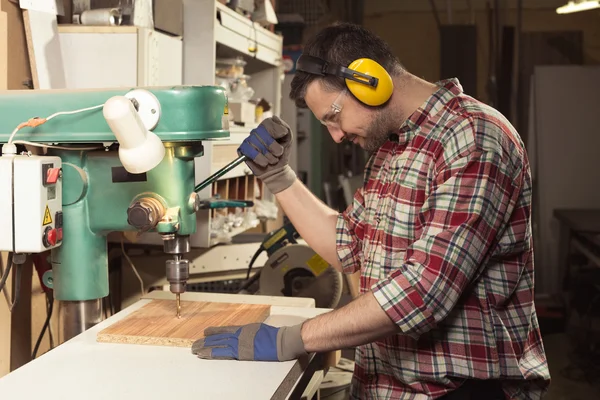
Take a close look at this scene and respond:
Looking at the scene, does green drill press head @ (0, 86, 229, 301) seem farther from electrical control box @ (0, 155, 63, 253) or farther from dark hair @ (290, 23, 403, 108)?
dark hair @ (290, 23, 403, 108)

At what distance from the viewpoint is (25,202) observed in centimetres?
135

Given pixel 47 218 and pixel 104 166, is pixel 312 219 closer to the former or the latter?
pixel 104 166

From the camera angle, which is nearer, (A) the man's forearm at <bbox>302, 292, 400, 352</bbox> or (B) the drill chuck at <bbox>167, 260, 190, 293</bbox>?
(A) the man's forearm at <bbox>302, 292, 400, 352</bbox>

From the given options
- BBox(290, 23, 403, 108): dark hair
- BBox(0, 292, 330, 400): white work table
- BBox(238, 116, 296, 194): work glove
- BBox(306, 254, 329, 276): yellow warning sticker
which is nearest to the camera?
BBox(0, 292, 330, 400): white work table

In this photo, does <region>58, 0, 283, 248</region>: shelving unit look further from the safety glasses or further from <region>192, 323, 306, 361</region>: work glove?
<region>192, 323, 306, 361</region>: work glove

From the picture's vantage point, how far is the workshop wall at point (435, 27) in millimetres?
4598

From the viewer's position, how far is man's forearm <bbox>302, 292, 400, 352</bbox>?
1409mm

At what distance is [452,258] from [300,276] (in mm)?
1241

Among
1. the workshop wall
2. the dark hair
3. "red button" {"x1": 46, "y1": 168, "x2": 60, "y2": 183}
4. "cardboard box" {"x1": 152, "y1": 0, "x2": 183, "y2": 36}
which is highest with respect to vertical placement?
the workshop wall

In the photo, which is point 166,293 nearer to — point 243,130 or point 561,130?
point 243,130

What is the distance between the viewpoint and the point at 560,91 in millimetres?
4590

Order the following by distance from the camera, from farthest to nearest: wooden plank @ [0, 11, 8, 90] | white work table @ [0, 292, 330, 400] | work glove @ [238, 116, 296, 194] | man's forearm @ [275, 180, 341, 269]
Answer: man's forearm @ [275, 180, 341, 269] → work glove @ [238, 116, 296, 194] → wooden plank @ [0, 11, 8, 90] → white work table @ [0, 292, 330, 400]

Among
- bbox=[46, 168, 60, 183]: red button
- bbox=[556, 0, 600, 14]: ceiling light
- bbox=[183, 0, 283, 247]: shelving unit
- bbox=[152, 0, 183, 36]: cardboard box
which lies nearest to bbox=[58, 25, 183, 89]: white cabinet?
bbox=[152, 0, 183, 36]: cardboard box

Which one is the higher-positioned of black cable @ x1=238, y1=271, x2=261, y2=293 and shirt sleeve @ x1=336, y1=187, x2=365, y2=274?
shirt sleeve @ x1=336, y1=187, x2=365, y2=274
